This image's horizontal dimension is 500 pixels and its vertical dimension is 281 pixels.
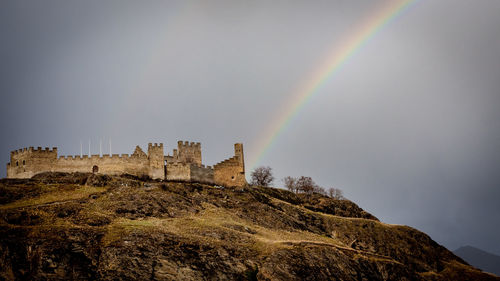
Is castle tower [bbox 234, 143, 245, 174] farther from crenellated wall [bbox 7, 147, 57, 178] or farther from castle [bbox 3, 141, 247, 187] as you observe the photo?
crenellated wall [bbox 7, 147, 57, 178]

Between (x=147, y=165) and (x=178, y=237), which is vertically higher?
(x=147, y=165)

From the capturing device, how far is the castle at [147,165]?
70875 mm

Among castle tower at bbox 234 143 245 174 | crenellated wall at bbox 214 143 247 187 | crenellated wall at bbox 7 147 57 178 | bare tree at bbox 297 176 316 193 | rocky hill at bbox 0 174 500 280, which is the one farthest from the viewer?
bare tree at bbox 297 176 316 193

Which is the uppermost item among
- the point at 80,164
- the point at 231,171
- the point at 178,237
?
the point at 80,164

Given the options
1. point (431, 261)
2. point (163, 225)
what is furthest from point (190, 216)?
point (431, 261)

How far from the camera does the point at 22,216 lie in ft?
155

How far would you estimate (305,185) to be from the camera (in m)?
118

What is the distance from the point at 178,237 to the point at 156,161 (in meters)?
28.8

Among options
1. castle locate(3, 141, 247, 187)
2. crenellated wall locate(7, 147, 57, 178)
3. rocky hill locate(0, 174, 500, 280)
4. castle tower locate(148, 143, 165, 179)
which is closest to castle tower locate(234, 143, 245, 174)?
castle locate(3, 141, 247, 187)

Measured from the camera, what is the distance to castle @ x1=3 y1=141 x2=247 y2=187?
7088 cm

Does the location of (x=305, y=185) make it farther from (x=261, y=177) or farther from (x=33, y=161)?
(x=33, y=161)

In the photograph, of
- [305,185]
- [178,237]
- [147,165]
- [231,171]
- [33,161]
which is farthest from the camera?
[305,185]

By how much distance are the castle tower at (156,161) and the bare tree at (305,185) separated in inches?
1970

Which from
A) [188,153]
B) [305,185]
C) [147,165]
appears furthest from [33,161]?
[305,185]
